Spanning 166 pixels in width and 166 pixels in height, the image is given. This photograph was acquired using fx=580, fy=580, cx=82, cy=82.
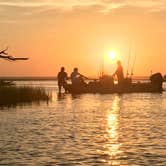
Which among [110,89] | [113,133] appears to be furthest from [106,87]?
[113,133]

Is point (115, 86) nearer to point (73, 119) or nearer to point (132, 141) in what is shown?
point (73, 119)

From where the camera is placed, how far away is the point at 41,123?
74.3 ft

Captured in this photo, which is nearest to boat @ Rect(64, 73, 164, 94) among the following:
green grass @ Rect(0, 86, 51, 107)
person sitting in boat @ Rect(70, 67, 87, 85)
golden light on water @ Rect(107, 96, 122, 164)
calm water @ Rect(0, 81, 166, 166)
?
person sitting in boat @ Rect(70, 67, 87, 85)

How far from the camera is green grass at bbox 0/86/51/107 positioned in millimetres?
32969

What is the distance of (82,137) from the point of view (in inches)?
710

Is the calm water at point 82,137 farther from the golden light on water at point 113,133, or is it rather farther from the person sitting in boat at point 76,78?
the person sitting in boat at point 76,78

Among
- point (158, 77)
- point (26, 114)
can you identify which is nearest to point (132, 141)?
point (26, 114)

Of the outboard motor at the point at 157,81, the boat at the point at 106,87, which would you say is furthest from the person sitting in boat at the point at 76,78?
the outboard motor at the point at 157,81

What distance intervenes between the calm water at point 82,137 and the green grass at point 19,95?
455 cm

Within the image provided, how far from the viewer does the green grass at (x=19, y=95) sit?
33.0 m

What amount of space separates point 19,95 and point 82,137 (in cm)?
1692

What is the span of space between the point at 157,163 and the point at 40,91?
78.9 feet

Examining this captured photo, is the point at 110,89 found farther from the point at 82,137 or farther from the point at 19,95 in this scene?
the point at 82,137

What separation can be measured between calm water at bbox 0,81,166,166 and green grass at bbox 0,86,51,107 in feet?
14.9
